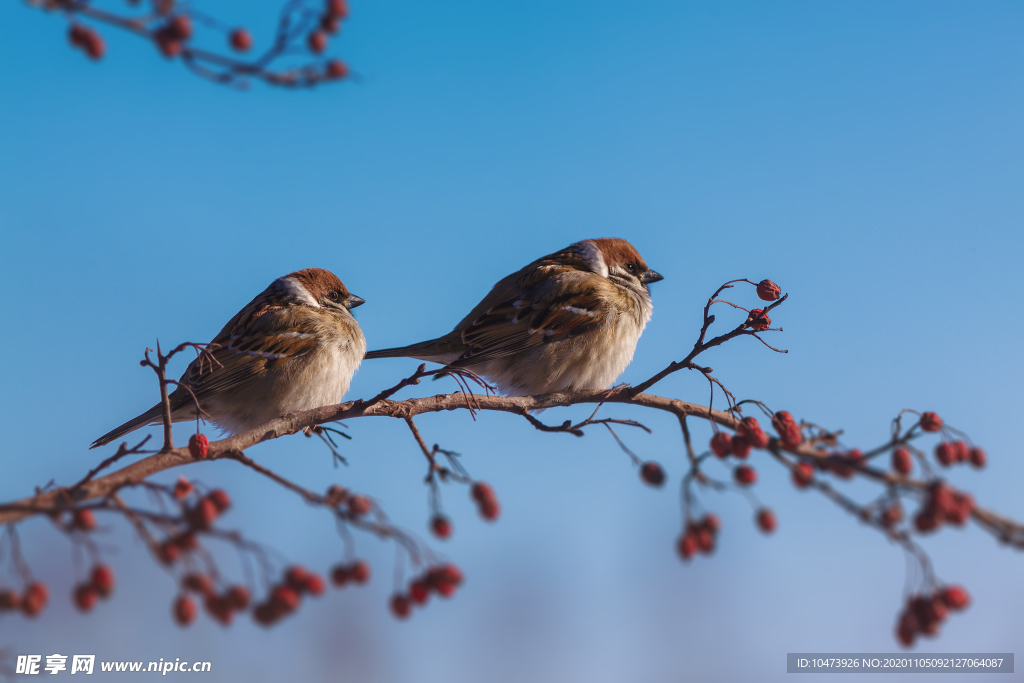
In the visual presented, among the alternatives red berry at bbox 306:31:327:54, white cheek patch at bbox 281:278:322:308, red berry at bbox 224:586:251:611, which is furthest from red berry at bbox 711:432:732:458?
white cheek patch at bbox 281:278:322:308

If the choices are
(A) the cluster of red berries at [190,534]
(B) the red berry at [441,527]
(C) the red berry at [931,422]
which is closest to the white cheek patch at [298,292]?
(B) the red berry at [441,527]

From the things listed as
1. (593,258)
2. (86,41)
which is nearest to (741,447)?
(86,41)

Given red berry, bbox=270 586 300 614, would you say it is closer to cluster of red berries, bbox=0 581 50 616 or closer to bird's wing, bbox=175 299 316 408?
cluster of red berries, bbox=0 581 50 616

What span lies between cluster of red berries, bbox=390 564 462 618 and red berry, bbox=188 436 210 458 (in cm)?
119

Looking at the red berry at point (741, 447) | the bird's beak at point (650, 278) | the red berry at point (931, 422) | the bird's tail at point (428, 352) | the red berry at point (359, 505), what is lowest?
the red berry at point (359, 505)

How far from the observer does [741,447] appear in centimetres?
305

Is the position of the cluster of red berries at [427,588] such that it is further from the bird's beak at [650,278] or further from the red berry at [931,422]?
the bird's beak at [650,278]

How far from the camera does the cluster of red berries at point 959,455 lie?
2980mm

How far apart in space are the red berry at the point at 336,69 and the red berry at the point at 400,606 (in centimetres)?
167

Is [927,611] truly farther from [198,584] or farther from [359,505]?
[198,584]

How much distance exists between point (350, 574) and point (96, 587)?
2.29ft

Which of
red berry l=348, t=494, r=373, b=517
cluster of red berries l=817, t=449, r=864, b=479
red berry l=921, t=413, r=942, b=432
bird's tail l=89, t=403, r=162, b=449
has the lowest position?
red berry l=348, t=494, r=373, b=517

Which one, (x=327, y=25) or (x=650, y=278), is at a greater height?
(x=650, y=278)

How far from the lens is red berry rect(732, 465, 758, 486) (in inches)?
103
